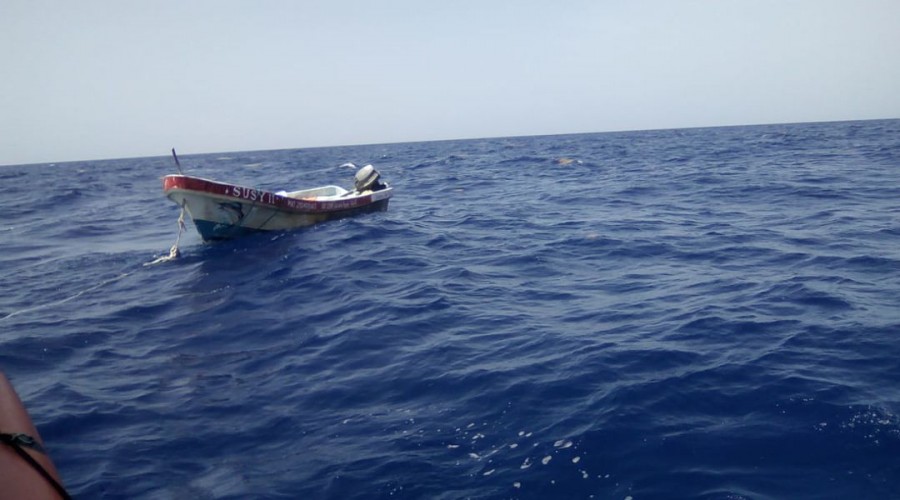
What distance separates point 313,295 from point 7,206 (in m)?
22.3

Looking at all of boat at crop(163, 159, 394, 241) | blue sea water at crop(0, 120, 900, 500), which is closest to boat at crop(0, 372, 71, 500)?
blue sea water at crop(0, 120, 900, 500)

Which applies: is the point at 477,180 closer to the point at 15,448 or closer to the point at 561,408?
the point at 561,408

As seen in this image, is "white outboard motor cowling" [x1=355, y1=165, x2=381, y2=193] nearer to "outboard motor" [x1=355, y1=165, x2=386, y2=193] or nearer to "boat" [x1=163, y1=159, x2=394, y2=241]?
"outboard motor" [x1=355, y1=165, x2=386, y2=193]

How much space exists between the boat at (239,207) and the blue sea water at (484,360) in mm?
865

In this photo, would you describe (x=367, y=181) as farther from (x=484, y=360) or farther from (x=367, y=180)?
(x=484, y=360)

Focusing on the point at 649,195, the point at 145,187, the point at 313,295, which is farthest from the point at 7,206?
the point at 649,195

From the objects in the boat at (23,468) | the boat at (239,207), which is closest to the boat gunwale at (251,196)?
the boat at (239,207)

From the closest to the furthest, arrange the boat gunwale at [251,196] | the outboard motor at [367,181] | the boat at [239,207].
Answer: the boat gunwale at [251,196], the boat at [239,207], the outboard motor at [367,181]

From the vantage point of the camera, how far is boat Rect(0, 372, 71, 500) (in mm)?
3549

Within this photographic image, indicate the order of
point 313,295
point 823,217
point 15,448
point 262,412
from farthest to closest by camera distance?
point 823,217 → point 313,295 → point 262,412 → point 15,448

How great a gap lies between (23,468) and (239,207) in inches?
421

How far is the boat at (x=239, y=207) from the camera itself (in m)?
13.4

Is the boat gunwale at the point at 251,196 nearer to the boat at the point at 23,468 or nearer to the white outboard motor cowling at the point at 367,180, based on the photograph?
the white outboard motor cowling at the point at 367,180

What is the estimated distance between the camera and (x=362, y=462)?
16.1ft
